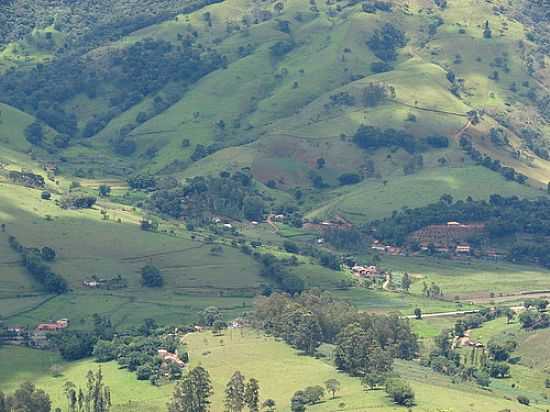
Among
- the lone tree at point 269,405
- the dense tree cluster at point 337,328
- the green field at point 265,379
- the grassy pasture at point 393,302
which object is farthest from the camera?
the grassy pasture at point 393,302

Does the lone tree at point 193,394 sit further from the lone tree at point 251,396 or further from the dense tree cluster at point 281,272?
the dense tree cluster at point 281,272

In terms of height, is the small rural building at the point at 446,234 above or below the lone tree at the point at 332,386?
above

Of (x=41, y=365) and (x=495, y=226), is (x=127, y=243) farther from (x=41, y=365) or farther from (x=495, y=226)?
(x=495, y=226)

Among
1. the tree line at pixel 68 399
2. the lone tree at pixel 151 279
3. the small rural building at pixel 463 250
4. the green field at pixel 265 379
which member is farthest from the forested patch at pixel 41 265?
the small rural building at pixel 463 250

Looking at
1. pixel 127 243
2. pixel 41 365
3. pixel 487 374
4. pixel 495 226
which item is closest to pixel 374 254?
pixel 495 226

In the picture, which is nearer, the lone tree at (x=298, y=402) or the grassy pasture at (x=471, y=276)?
the lone tree at (x=298, y=402)

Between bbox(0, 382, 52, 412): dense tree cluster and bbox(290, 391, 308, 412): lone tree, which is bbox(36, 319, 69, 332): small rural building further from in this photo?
bbox(290, 391, 308, 412): lone tree

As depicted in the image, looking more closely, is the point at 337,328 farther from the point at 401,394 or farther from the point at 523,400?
the point at 401,394

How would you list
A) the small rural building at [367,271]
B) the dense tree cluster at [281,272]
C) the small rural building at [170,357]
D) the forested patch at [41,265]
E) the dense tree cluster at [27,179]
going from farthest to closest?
the dense tree cluster at [27,179] < the small rural building at [367,271] < the dense tree cluster at [281,272] < the forested patch at [41,265] < the small rural building at [170,357]
